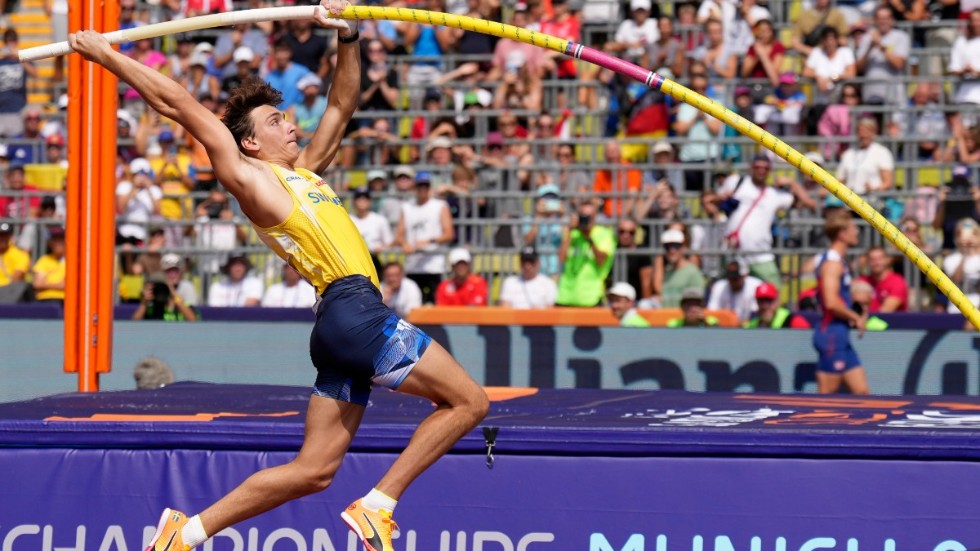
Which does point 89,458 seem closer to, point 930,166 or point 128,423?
point 128,423

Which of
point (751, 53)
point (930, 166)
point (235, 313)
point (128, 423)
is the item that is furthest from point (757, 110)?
point (128, 423)

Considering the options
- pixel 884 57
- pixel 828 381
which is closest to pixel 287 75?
pixel 884 57

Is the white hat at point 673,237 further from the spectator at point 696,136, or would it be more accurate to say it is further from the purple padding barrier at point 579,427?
the purple padding barrier at point 579,427

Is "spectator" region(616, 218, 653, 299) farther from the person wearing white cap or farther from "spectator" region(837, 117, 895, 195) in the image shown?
the person wearing white cap

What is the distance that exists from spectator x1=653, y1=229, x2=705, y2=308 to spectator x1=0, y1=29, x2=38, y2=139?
7866mm

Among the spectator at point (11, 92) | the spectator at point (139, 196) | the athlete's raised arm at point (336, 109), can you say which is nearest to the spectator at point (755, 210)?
the spectator at point (139, 196)

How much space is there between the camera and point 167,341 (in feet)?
36.2

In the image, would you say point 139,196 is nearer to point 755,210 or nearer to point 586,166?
point 586,166

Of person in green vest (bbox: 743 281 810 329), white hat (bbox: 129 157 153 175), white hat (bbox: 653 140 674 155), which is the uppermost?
white hat (bbox: 653 140 674 155)

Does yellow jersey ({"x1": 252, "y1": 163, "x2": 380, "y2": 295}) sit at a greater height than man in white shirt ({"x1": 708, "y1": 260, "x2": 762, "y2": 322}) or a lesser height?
greater

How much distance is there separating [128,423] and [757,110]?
27.8ft

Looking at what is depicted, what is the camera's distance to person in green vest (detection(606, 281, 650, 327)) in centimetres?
1115

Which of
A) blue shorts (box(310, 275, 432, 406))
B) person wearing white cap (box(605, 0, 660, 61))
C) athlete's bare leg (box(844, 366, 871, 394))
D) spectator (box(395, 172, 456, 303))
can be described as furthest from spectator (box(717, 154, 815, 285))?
blue shorts (box(310, 275, 432, 406))

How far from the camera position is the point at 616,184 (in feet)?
43.4
